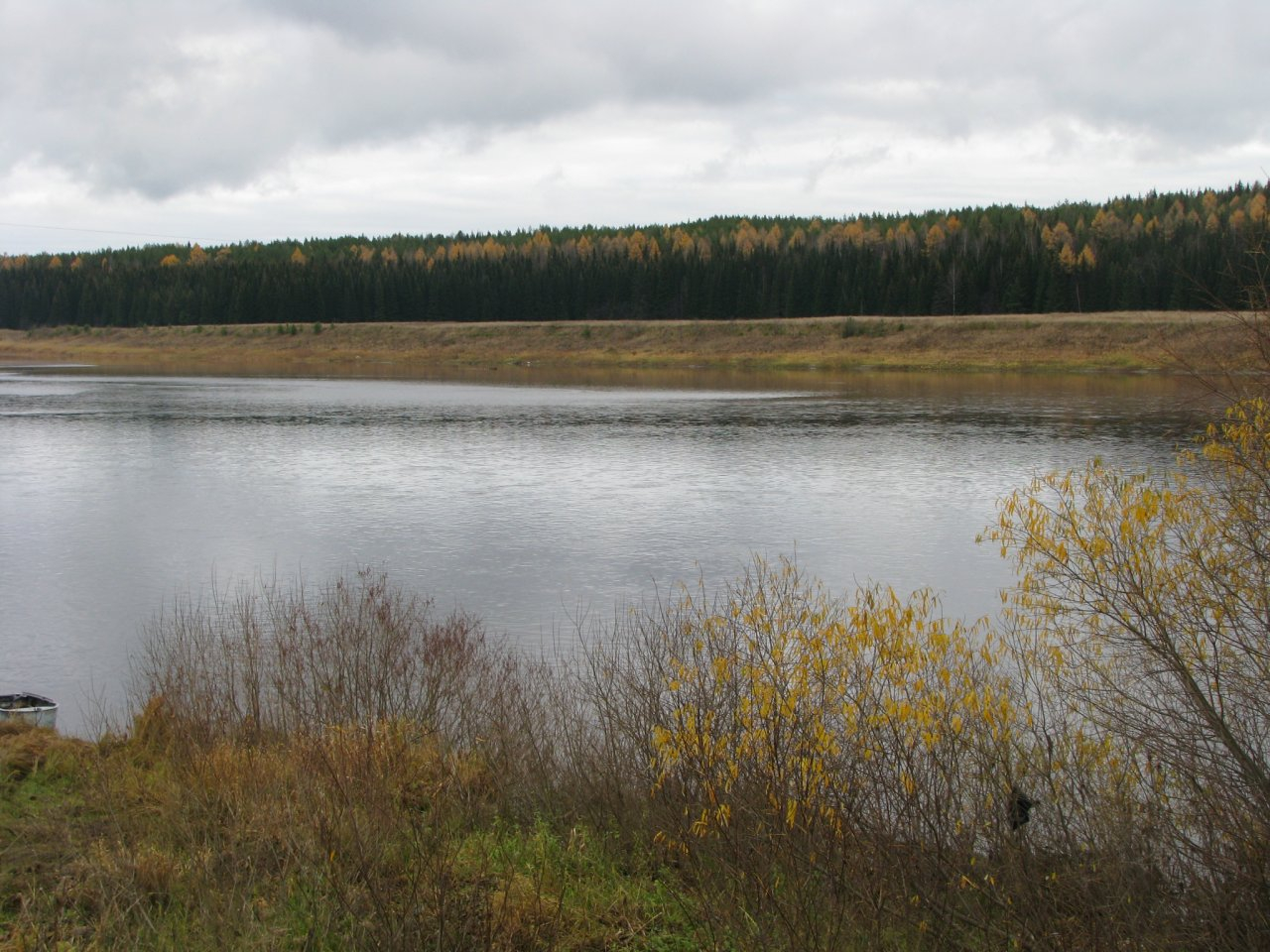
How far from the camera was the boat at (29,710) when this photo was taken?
11.2 meters

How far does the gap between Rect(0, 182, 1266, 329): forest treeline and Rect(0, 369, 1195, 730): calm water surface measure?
152 ft

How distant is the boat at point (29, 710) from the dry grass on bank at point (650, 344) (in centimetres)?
5992

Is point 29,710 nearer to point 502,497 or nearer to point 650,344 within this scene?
point 502,497

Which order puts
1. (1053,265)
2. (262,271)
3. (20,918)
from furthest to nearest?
(262,271) → (1053,265) → (20,918)

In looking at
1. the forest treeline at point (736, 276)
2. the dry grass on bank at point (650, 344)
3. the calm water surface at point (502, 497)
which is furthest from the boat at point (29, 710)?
the forest treeline at point (736, 276)

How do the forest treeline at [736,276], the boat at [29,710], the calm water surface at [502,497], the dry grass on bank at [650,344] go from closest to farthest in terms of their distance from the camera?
the boat at [29,710] → the calm water surface at [502,497] → the dry grass on bank at [650,344] → the forest treeline at [736,276]

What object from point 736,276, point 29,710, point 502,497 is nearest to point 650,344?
point 736,276

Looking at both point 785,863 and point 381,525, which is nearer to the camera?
point 785,863

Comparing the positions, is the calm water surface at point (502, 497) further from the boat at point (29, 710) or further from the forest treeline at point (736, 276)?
the forest treeline at point (736, 276)

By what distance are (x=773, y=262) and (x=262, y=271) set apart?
53457mm

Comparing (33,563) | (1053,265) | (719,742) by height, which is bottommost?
(33,563)

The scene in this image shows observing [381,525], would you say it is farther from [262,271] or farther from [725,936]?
[262,271]

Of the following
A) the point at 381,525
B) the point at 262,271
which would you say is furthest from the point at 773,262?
the point at 381,525

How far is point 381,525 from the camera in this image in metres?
22.5
